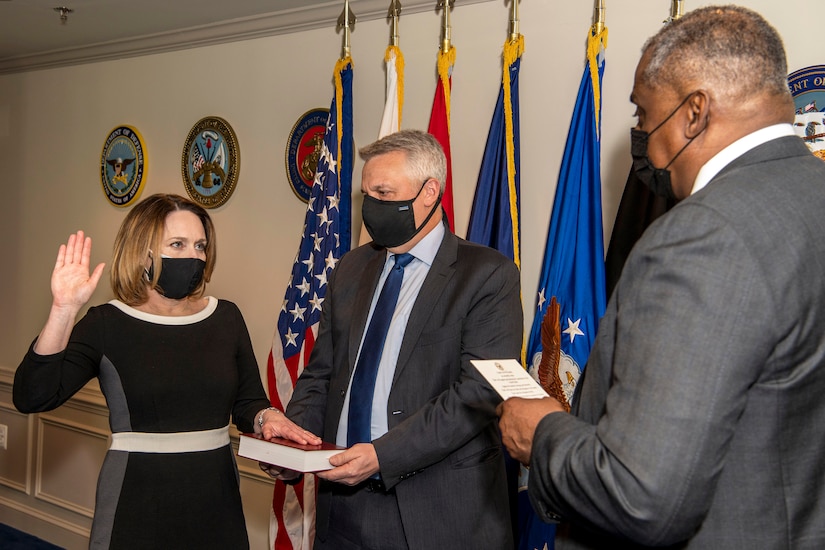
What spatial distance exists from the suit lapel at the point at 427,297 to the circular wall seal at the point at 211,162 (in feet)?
6.78

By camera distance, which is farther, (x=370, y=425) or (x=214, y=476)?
(x=214, y=476)

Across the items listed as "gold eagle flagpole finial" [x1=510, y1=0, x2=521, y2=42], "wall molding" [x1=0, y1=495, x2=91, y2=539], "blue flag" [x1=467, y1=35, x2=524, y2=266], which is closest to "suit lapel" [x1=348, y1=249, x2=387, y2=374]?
"blue flag" [x1=467, y1=35, x2=524, y2=266]

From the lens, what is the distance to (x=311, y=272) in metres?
3.32

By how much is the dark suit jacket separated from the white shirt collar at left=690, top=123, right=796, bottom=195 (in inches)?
37.0

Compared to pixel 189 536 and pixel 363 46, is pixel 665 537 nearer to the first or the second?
pixel 189 536

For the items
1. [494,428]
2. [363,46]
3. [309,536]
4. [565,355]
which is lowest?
[309,536]

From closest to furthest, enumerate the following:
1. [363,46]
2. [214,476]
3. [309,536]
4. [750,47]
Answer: [750,47], [214,476], [309,536], [363,46]

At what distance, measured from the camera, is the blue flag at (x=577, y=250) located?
2590mm

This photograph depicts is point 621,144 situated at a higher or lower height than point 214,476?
higher

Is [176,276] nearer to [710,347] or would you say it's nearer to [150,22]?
[710,347]

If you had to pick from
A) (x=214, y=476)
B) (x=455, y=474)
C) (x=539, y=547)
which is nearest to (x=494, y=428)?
(x=455, y=474)

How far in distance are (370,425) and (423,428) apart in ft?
0.67

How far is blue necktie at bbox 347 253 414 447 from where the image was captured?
216 cm

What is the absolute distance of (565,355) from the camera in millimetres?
2602
